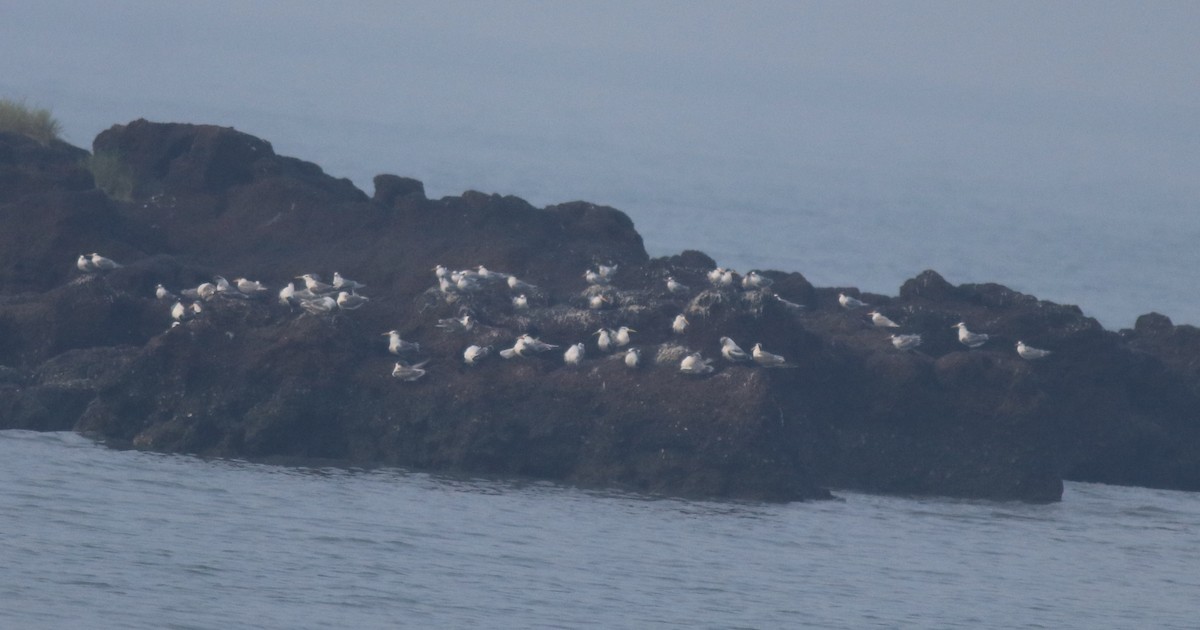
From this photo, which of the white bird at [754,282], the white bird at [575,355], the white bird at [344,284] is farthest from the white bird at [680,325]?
the white bird at [344,284]

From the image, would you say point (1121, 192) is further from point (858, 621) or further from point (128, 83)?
point (858, 621)

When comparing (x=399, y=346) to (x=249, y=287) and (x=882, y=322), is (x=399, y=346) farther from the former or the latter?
(x=882, y=322)

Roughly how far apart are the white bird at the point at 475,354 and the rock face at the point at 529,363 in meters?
0.09

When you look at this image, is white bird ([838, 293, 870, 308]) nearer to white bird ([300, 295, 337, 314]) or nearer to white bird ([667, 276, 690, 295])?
white bird ([667, 276, 690, 295])

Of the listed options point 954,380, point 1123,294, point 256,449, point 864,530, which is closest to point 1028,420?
point 954,380

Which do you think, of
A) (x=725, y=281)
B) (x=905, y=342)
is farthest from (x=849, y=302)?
(x=905, y=342)

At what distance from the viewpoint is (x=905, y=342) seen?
2412 cm

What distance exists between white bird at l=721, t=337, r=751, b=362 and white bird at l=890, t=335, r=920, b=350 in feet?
8.83

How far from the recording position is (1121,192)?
166m

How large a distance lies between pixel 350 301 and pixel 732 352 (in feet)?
15.8

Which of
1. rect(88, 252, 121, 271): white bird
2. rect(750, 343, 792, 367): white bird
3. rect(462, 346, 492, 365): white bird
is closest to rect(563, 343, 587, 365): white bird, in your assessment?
rect(462, 346, 492, 365): white bird

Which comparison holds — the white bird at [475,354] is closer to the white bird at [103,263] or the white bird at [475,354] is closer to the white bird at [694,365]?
the white bird at [694,365]

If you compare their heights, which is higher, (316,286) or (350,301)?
(316,286)

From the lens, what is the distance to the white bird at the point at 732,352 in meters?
22.1
